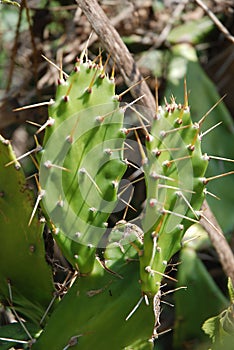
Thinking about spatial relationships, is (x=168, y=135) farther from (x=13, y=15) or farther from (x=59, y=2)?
(x=13, y=15)

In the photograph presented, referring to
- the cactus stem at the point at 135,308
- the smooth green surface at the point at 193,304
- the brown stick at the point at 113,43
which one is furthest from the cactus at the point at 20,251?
the smooth green surface at the point at 193,304

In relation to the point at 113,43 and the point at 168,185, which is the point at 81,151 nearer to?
the point at 168,185

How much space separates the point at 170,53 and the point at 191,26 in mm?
133

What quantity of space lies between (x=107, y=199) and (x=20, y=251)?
274 mm

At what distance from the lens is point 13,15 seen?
2742 mm

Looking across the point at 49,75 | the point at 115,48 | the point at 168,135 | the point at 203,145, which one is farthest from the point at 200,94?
the point at 168,135

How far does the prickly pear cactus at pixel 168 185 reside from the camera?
1.15 m

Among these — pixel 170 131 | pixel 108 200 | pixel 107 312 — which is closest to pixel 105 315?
pixel 107 312

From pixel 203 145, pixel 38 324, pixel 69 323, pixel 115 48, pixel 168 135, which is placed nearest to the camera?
pixel 168 135

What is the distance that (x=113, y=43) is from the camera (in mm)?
1638

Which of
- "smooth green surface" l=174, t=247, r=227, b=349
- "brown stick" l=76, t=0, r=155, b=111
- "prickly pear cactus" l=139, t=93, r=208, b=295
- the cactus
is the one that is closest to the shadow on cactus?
"prickly pear cactus" l=139, t=93, r=208, b=295

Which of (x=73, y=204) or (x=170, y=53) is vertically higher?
(x=73, y=204)

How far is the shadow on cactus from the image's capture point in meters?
1.18

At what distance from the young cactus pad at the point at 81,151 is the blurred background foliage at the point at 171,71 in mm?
736
